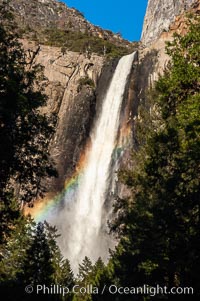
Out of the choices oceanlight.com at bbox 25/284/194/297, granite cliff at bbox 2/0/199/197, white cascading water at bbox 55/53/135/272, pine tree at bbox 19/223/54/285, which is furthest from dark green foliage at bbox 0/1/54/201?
granite cliff at bbox 2/0/199/197

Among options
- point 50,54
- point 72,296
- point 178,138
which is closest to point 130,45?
point 50,54

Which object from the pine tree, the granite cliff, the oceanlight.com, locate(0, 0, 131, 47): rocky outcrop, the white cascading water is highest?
locate(0, 0, 131, 47): rocky outcrop

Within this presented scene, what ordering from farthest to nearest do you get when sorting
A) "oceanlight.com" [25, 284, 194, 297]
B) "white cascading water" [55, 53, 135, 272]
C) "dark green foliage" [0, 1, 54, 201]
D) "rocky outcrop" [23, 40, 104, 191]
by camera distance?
1. "rocky outcrop" [23, 40, 104, 191]
2. "white cascading water" [55, 53, 135, 272]
3. "oceanlight.com" [25, 284, 194, 297]
4. "dark green foliage" [0, 1, 54, 201]

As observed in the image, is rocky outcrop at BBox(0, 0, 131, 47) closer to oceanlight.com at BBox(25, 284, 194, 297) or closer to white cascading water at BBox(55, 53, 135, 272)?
white cascading water at BBox(55, 53, 135, 272)

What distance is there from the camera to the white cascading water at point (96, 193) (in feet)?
153

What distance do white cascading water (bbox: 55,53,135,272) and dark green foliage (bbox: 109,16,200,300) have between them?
2267 cm

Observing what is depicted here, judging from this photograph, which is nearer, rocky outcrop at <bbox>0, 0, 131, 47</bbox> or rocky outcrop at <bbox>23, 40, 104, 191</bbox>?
rocky outcrop at <bbox>23, 40, 104, 191</bbox>

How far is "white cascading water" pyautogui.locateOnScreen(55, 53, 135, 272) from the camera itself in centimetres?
4672

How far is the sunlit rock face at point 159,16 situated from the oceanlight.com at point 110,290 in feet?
245

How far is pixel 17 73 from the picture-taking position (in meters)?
16.1

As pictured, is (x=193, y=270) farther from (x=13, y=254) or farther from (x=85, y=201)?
(x=85, y=201)

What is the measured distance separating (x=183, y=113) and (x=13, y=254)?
674 inches

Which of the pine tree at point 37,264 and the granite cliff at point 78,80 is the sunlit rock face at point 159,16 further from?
the pine tree at point 37,264

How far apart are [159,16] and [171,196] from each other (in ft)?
304
